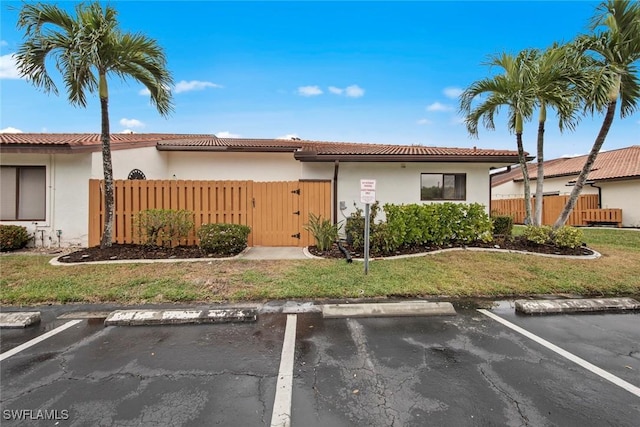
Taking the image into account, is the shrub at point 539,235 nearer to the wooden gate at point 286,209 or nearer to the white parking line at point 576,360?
the white parking line at point 576,360

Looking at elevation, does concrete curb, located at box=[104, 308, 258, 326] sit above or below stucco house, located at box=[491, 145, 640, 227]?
below

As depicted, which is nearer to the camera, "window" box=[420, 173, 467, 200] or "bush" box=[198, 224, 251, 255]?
"bush" box=[198, 224, 251, 255]

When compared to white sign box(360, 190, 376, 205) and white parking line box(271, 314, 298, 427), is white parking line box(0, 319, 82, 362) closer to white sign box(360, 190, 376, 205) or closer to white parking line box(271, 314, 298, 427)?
white parking line box(271, 314, 298, 427)

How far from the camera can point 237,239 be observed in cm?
779

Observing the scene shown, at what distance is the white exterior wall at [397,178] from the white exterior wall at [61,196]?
819 cm

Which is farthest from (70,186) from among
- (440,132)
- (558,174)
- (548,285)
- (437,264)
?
(558,174)

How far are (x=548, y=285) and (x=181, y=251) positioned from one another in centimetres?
855

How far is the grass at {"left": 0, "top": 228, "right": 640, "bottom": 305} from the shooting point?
5031 mm

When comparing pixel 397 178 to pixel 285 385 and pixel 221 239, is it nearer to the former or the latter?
pixel 221 239

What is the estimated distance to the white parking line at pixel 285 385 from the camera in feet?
7.32

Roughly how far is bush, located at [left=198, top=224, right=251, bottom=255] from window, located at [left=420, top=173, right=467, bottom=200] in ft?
22.7

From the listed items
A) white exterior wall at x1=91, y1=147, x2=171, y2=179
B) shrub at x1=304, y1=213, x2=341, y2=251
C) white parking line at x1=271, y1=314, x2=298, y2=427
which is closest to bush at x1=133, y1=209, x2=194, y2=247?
white exterior wall at x1=91, y1=147, x2=171, y2=179

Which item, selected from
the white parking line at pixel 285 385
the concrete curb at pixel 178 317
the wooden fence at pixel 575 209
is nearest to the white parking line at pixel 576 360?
the white parking line at pixel 285 385

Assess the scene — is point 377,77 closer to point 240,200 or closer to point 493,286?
point 240,200
